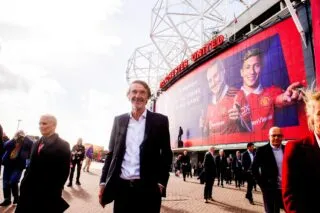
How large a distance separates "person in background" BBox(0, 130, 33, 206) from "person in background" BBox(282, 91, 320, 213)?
6578mm

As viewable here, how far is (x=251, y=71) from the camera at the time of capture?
21.5m

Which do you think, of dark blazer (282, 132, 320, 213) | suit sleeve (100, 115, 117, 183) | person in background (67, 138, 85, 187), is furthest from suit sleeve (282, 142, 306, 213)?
person in background (67, 138, 85, 187)

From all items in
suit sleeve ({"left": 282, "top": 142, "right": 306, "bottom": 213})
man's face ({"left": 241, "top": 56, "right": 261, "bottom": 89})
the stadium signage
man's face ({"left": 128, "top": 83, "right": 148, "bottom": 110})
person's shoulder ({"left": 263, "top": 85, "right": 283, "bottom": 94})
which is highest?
the stadium signage

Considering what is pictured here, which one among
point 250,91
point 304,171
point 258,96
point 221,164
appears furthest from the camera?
point 250,91

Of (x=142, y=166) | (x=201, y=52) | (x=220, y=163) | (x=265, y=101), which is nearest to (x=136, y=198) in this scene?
(x=142, y=166)

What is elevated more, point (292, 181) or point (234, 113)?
point (234, 113)

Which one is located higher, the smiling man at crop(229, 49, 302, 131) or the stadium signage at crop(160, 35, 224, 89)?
the stadium signage at crop(160, 35, 224, 89)

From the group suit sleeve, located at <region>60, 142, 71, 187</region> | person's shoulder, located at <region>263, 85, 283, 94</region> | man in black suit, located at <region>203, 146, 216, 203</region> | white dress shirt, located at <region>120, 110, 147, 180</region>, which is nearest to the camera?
white dress shirt, located at <region>120, 110, 147, 180</region>

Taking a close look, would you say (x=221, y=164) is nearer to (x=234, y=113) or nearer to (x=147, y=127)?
(x=234, y=113)

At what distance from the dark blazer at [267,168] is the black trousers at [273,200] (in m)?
0.06

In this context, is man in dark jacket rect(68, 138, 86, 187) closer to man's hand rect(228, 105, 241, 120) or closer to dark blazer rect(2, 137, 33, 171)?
dark blazer rect(2, 137, 33, 171)

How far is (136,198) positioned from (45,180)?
4.76ft

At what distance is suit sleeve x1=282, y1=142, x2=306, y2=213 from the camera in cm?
177

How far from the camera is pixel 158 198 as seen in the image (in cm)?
273
